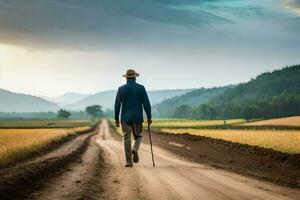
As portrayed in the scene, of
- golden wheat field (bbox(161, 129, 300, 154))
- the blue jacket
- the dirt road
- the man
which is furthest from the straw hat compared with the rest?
golden wheat field (bbox(161, 129, 300, 154))

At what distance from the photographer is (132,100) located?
663 inches

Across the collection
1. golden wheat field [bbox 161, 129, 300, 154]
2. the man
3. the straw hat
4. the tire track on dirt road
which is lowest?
golden wheat field [bbox 161, 129, 300, 154]

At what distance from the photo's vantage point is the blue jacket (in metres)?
16.7

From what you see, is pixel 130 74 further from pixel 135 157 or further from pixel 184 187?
pixel 184 187

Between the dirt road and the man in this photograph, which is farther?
the man

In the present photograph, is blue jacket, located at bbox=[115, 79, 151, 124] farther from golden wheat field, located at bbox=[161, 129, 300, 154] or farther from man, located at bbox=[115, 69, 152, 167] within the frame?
golden wheat field, located at bbox=[161, 129, 300, 154]

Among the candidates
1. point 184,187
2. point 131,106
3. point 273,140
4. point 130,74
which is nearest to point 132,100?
point 131,106

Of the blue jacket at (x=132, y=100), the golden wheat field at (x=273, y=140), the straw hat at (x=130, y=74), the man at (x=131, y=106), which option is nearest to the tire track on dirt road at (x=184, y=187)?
the man at (x=131, y=106)

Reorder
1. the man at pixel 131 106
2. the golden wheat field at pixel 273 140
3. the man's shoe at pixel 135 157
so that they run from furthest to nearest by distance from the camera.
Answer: the golden wheat field at pixel 273 140, the man's shoe at pixel 135 157, the man at pixel 131 106

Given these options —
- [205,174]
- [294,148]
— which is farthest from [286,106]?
[205,174]

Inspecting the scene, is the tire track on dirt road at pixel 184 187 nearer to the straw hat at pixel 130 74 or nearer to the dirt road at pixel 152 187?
the dirt road at pixel 152 187

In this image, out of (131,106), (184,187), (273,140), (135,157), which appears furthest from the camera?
(273,140)

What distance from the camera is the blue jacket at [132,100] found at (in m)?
16.7

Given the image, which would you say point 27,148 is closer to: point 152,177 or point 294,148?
point 294,148
